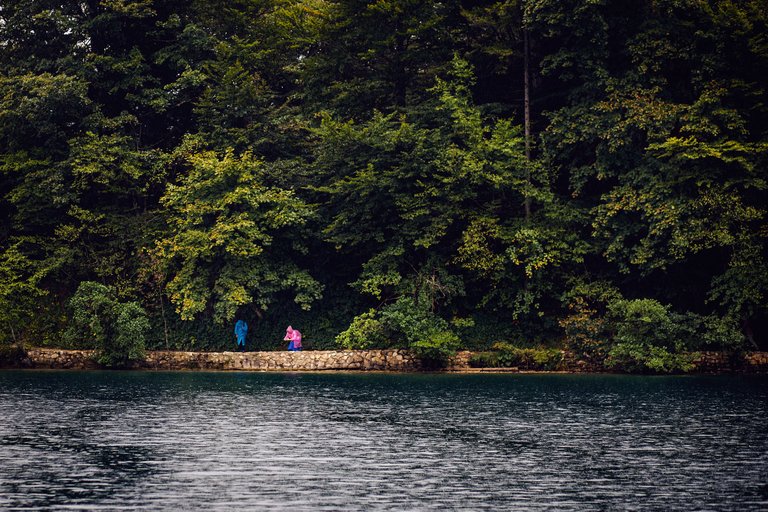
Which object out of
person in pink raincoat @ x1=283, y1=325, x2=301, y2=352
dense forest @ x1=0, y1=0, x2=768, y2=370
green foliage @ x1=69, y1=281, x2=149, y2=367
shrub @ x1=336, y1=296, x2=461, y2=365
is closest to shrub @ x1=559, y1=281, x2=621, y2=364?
dense forest @ x1=0, y1=0, x2=768, y2=370

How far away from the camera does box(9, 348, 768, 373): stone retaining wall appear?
34.2 metres

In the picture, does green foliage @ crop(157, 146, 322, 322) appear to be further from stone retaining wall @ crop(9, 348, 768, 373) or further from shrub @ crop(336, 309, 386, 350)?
shrub @ crop(336, 309, 386, 350)

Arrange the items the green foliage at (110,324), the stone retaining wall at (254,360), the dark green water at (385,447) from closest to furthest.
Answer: the dark green water at (385,447), the green foliage at (110,324), the stone retaining wall at (254,360)

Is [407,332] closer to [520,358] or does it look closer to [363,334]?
[363,334]

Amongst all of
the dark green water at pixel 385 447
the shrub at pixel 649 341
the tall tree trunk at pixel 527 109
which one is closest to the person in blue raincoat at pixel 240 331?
the dark green water at pixel 385 447

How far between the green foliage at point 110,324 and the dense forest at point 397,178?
114mm

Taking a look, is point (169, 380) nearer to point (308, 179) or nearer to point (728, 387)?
point (308, 179)

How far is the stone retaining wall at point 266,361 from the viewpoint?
34.2 meters

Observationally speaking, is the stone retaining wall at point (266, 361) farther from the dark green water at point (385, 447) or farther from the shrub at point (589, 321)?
the dark green water at point (385, 447)

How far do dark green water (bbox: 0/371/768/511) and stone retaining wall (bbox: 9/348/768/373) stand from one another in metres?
6.28

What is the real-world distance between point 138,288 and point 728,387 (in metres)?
22.3

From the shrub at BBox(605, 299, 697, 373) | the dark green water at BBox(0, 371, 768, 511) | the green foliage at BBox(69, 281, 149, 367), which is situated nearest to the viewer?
the dark green water at BBox(0, 371, 768, 511)

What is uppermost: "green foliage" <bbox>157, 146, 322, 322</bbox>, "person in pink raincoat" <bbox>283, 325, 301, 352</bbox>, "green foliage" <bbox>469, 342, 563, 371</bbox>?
"green foliage" <bbox>157, 146, 322, 322</bbox>

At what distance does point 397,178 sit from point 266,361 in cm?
849
